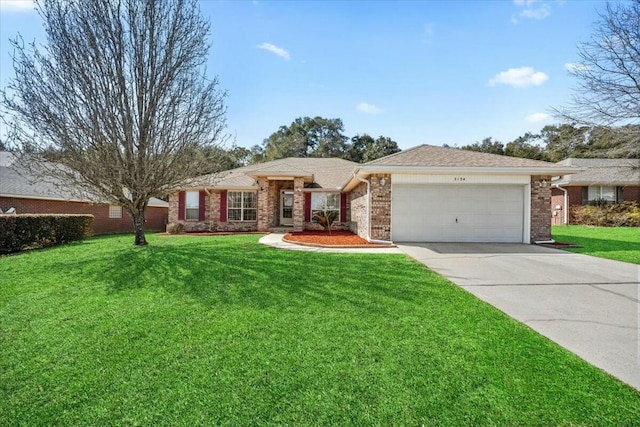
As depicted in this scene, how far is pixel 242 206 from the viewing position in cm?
1795

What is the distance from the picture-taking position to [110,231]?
19.8 metres

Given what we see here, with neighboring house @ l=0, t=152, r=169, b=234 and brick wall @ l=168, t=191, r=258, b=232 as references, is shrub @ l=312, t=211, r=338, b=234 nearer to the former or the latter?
brick wall @ l=168, t=191, r=258, b=232

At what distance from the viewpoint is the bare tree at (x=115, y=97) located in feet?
29.9

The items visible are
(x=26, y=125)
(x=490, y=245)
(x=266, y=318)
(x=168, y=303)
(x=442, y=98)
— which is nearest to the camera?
(x=266, y=318)

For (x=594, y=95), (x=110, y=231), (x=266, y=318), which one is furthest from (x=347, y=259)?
(x=110, y=231)

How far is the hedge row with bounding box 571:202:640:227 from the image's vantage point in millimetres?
20812

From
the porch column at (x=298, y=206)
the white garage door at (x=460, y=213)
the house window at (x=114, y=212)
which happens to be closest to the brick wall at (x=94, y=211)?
the house window at (x=114, y=212)

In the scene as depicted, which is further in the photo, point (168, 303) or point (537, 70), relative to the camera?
point (537, 70)

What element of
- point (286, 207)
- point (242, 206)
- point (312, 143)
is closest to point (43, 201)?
point (242, 206)

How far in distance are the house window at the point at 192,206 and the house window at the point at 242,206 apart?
178cm

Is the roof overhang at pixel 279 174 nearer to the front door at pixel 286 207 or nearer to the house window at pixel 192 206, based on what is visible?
the front door at pixel 286 207

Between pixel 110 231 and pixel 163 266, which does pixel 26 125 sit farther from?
pixel 110 231

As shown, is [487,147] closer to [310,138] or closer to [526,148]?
[526,148]

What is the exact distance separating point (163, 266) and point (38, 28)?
28.6 feet
